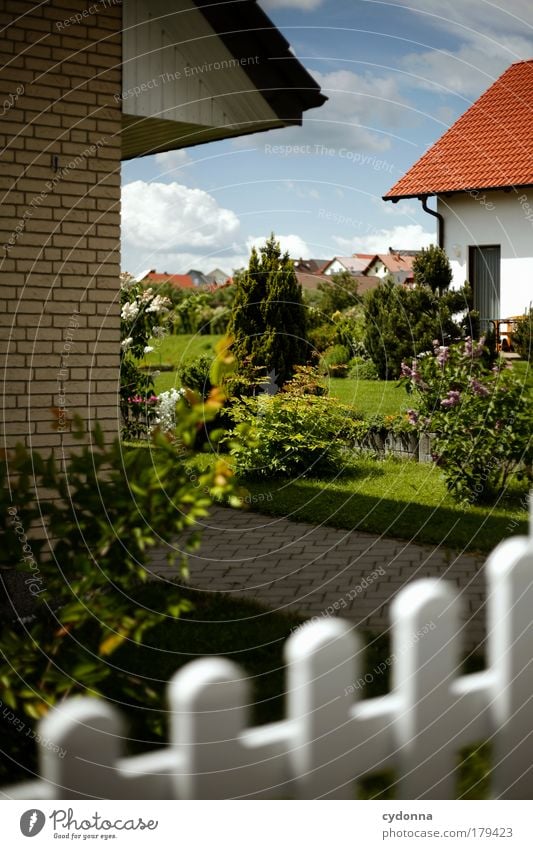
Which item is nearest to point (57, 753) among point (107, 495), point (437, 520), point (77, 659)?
point (107, 495)

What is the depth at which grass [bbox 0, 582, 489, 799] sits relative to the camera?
316 cm

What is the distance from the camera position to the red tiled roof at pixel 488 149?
1416cm

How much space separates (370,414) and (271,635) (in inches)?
230

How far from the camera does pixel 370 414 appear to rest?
1018cm

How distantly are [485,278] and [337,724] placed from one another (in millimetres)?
13792

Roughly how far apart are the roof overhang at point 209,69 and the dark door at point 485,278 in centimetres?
1038

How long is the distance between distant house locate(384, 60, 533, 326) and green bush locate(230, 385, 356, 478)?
6.52 meters

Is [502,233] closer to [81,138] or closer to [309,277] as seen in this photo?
[81,138]

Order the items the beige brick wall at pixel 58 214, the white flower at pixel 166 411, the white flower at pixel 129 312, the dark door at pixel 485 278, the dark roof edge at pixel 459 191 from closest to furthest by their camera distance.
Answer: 1. the beige brick wall at pixel 58 214
2. the white flower at pixel 129 312
3. the white flower at pixel 166 411
4. the dark roof edge at pixel 459 191
5. the dark door at pixel 485 278

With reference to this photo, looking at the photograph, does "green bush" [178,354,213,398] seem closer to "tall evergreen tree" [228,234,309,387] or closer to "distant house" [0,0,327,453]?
"tall evergreen tree" [228,234,309,387]

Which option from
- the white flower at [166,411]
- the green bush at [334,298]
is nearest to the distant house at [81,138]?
the white flower at [166,411]

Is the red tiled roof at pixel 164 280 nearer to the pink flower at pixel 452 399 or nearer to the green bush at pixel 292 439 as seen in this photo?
the green bush at pixel 292 439

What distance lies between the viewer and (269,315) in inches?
391

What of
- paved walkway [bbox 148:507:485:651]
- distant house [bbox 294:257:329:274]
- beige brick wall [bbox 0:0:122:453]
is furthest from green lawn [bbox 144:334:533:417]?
beige brick wall [bbox 0:0:122:453]
